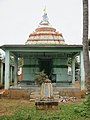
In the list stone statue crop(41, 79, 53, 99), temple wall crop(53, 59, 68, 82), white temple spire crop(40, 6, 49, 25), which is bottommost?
stone statue crop(41, 79, 53, 99)

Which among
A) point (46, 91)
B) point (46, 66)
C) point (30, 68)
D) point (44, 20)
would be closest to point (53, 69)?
point (46, 66)

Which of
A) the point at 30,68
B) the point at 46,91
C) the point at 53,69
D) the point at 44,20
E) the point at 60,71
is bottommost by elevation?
the point at 46,91

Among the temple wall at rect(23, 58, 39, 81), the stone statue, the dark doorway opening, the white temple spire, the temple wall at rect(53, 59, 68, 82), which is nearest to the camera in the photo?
the stone statue

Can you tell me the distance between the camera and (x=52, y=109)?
17.0m

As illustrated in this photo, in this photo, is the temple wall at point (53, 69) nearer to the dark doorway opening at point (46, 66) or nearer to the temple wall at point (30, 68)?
the temple wall at point (30, 68)

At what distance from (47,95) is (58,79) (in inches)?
456

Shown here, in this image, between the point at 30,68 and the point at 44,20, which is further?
the point at 44,20

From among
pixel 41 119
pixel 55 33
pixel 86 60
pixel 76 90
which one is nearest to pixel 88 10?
pixel 86 60

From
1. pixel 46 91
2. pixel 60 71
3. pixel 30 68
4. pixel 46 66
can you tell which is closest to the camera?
pixel 46 91

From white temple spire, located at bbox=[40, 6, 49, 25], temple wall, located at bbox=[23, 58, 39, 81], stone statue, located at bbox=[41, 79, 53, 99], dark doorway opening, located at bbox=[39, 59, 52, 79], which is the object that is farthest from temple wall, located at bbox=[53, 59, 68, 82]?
stone statue, located at bbox=[41, 79, 53, 99]

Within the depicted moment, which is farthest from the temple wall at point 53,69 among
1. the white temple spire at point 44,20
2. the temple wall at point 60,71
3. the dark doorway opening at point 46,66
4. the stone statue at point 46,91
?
the stone statue at point 46,91

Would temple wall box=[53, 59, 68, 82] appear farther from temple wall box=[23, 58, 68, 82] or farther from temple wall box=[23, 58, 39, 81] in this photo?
temple wall box=[23, 58, 39, 81]

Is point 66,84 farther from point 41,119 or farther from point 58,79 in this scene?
point 41,119

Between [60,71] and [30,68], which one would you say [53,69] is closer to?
[60,71]
